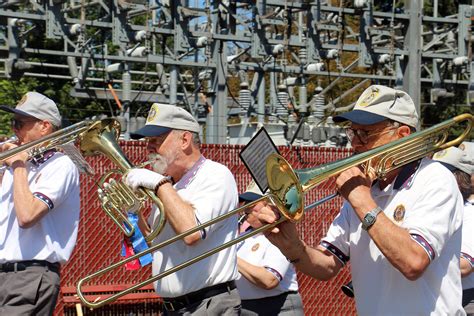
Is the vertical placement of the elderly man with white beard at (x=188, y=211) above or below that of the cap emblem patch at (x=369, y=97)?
below

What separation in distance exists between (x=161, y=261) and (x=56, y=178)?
1085mm

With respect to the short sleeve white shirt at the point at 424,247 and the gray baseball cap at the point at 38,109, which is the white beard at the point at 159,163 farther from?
the short sleeve white shirt at the point at 424,247

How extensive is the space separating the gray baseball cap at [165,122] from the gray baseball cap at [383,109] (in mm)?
1483

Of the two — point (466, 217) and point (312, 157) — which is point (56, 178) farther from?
point (312, 157)

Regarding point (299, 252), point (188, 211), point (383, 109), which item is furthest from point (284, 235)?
point (188, 211)

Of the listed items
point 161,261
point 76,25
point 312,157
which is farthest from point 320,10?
point 161,261

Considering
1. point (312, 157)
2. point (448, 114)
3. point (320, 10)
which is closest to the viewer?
point (312, 157)

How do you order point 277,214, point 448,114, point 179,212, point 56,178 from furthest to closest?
point 448,114
point 56,178
point 179,212
point 277,214

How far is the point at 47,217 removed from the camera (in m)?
6.09

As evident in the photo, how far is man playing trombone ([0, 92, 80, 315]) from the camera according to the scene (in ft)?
19.6

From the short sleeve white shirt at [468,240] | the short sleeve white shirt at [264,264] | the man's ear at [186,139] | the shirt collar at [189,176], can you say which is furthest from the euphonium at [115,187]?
the short sleeve white shirt at [468,240]

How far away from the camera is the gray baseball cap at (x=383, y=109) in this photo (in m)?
4.28

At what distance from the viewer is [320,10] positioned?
624 inches

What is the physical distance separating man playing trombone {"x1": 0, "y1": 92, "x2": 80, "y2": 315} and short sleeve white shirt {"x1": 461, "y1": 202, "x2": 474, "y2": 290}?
7.78 ft
